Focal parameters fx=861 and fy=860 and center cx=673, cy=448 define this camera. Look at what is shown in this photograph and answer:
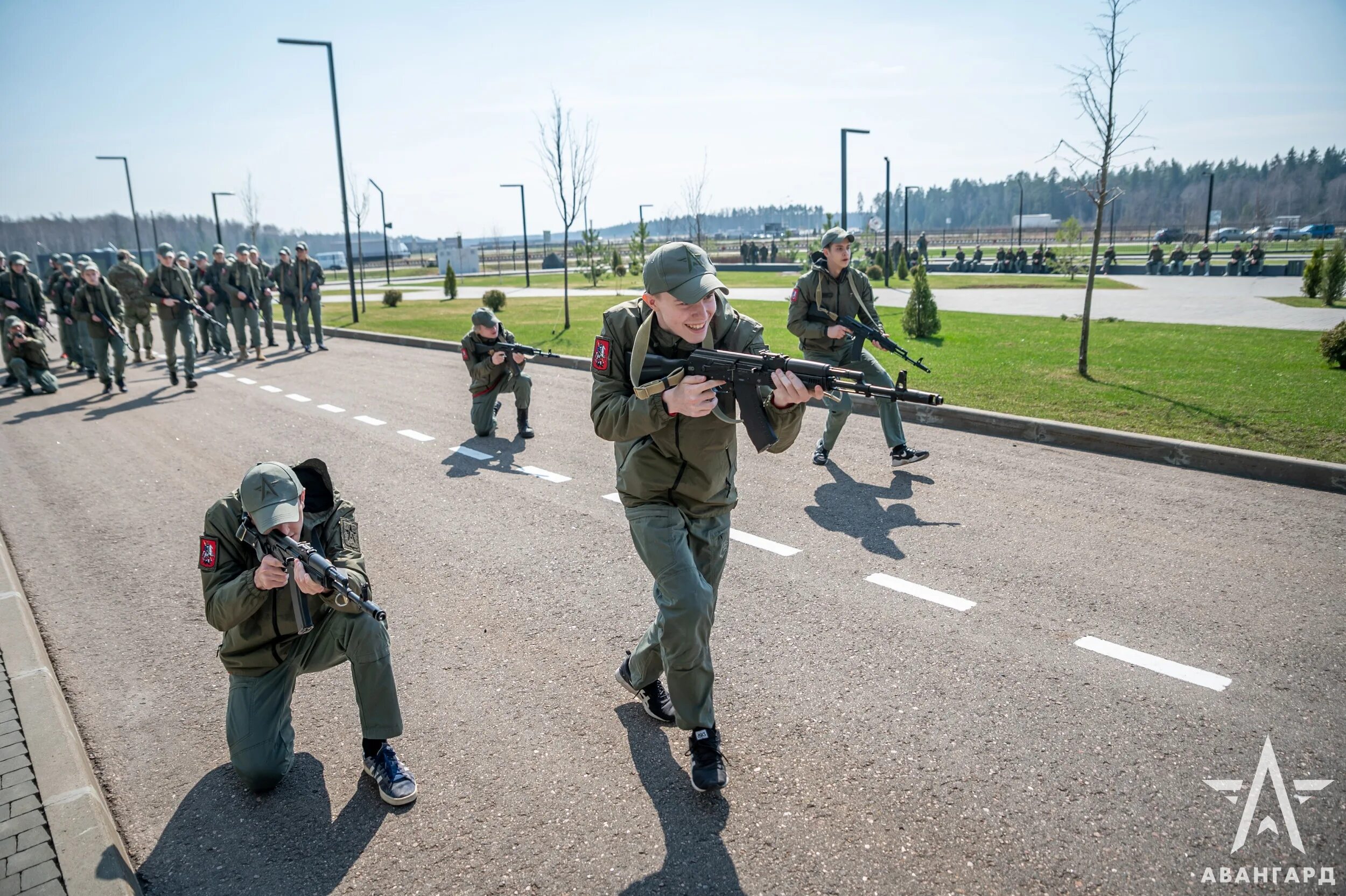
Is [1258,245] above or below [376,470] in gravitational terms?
above

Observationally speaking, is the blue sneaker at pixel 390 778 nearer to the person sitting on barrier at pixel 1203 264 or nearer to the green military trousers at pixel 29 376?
the green military trousers at pixel 29 376

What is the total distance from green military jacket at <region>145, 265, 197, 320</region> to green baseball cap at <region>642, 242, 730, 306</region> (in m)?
13.8

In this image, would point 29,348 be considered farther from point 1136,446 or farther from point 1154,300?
point 1154,300

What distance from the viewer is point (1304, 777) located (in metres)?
3.51

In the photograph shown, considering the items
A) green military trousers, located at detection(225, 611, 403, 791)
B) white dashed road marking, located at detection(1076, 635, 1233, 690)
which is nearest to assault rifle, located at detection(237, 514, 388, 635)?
green military trousers, located at detection(225, 611, 403, 791)

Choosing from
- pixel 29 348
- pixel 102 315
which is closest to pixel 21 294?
pixel 29 348

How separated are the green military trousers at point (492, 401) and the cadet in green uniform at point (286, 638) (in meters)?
6.42

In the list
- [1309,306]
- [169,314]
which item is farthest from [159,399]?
[1309,306]

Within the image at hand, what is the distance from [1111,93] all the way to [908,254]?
34487mm

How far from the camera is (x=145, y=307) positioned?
16.4 meters

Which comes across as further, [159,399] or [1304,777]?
[159,399]

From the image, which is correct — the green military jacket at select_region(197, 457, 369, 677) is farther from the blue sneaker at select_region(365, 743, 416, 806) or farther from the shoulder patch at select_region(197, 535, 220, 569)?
the blue sneaker at select_region(365, 743, 416, 806)

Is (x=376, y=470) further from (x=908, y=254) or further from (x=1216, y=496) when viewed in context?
(x=908, y=254)

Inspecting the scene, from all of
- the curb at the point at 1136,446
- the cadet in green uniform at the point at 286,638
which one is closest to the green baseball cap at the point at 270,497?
the cadet in green uniform at the point at 286,638
